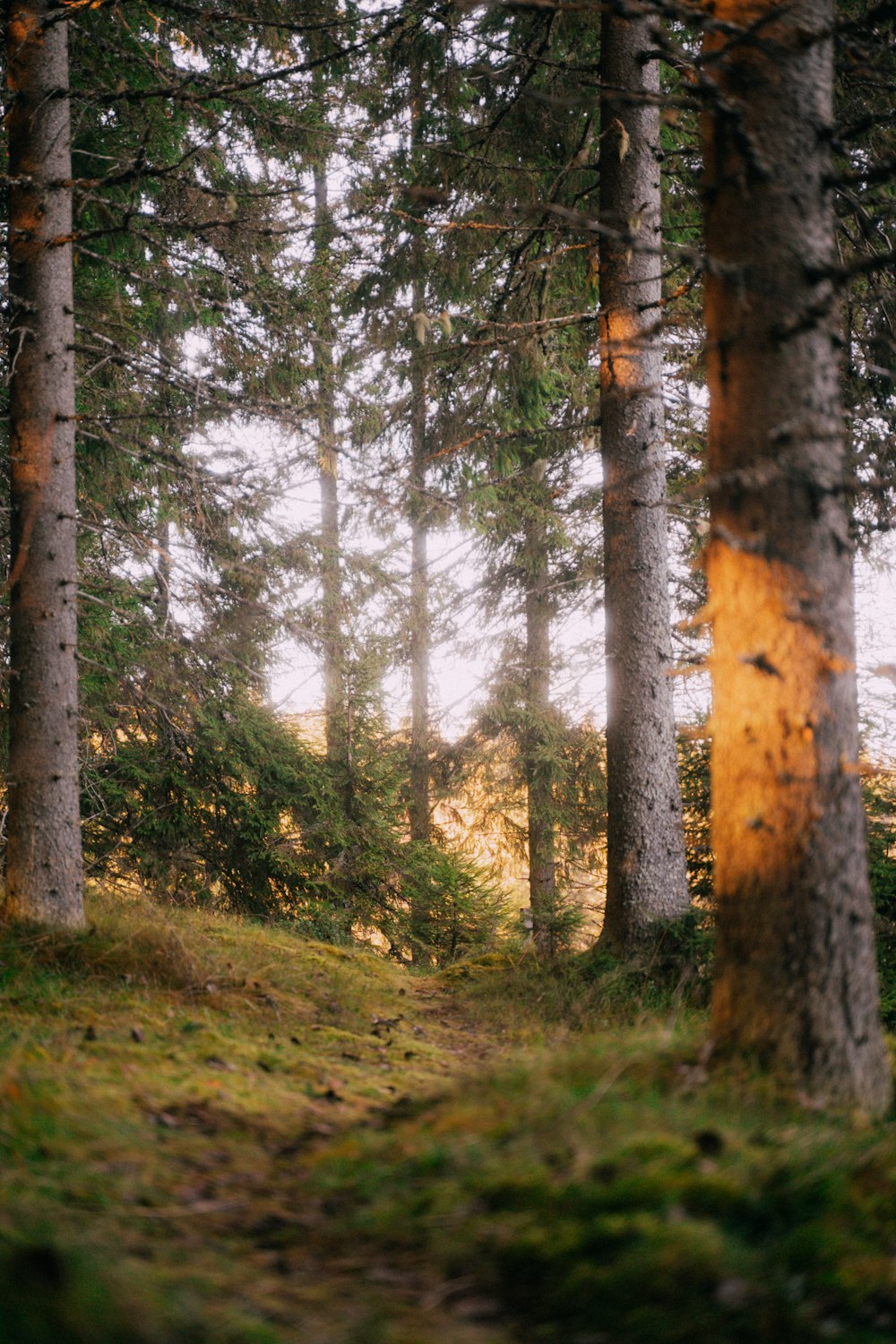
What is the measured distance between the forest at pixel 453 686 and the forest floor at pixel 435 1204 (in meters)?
0.02

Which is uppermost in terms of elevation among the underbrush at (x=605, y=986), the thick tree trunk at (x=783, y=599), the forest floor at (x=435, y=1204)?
the thick tree trunk at (x=783, y=599)

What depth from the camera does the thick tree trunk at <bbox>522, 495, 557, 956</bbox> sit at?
1359cm

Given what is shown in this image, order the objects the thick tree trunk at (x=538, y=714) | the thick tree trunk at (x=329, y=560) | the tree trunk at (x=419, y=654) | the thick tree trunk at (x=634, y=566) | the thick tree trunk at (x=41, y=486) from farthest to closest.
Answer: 1. the thick tree trunk at (x=538, y=714)
2. the tree trunk at (x=419, y=654)
3. the thick tree trunk at (x=329, y=560)
4. the thick tree trunk at (x=634, y=566)
5. the thick tree trunk at (x=41, y=486)

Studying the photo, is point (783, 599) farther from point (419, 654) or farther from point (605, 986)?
point (419, 654)

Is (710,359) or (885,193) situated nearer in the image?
(710,359)

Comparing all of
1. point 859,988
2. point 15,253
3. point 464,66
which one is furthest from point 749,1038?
point 464,66

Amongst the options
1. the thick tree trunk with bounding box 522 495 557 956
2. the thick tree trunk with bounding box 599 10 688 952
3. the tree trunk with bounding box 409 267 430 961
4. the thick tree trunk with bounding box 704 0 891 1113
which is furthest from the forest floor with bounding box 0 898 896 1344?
the thick tree trunk with bounding box 522 495 557 956

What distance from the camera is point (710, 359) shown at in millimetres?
3920

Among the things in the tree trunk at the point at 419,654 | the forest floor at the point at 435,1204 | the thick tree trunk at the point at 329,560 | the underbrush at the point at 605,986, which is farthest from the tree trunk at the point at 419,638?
the forest floor at the point at 435,1204

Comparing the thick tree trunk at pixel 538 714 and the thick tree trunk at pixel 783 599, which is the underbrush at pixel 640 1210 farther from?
the thick tree trunk at pixel 538 714

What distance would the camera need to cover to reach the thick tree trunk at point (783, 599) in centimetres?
349

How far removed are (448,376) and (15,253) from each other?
4.58 m

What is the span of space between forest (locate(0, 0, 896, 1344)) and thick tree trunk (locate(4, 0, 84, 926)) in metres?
0.04

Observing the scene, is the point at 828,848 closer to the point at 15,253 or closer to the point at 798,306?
the point at 798,306
